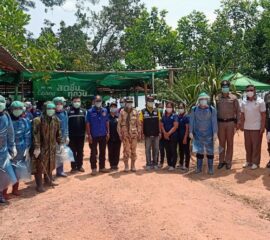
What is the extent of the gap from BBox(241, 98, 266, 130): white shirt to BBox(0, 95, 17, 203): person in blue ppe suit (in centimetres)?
457

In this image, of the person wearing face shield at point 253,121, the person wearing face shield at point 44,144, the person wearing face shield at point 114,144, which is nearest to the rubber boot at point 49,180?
the person wearing face shield at point 44,144

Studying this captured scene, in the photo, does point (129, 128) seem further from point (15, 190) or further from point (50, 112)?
point (15, 190)

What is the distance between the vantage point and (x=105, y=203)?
19.9ft

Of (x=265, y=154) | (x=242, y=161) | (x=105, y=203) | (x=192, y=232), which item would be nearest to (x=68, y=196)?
(x=105, y=203)

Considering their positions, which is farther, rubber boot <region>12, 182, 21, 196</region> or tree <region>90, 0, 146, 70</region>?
tree <region>90, 0, 146, 70</region>

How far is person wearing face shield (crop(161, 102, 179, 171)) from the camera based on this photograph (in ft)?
28.5

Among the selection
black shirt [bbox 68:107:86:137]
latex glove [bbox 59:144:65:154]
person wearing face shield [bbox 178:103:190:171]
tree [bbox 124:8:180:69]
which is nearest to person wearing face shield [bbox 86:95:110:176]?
black shirt [bbox 68:107:86:137]

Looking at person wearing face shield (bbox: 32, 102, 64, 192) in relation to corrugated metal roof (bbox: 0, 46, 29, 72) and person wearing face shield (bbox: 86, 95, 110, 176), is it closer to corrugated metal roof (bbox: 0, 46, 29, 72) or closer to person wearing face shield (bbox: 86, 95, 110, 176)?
person wearing face shield (bbox: 86, 95, 110, 176)

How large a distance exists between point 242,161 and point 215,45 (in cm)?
1613

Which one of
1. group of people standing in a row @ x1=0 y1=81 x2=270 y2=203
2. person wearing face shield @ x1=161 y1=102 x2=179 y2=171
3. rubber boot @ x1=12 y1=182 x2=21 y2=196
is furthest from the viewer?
person wearing face shield @ x1=161 y1=102 x2=179 y2=171

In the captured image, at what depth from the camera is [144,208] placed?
18.9 feet

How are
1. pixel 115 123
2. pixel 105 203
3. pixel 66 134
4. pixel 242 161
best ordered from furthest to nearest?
1. pixel 242 161
2. pixel 115 123
3. pixel 66 134
4. pixel 105 203

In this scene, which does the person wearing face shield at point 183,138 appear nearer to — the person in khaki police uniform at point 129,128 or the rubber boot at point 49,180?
the person in khaki police uniform at point 129,128

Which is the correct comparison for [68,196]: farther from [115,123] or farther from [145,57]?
[145,57]
